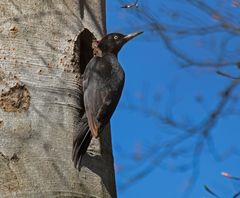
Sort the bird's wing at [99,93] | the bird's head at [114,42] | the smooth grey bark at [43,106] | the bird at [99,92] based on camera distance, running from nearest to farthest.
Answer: the smooth grey bark at [43,106] → the bird at [99,92] → the bird's wing at [99,93] → the bird's head at [114,42]

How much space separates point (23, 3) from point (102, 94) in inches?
21.8

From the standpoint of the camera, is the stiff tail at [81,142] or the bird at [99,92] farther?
the bird at [99,92]

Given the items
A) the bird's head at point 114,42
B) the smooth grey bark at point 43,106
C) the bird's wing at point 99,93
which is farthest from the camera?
the bird's head at point 114,42

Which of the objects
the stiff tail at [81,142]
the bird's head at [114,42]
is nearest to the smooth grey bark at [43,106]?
the stiff tail at [81,142]

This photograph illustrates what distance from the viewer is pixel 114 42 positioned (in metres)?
3.11

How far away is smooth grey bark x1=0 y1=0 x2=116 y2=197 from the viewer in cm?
211

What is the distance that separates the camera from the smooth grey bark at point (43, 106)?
2105 mm

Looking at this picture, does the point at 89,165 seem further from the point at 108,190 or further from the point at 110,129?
the point at 110,129

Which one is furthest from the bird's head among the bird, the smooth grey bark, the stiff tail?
the stiff tail

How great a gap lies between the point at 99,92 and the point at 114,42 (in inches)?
20.2

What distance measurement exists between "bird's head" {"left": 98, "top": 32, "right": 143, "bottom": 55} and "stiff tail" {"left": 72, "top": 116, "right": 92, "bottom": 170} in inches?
23.3

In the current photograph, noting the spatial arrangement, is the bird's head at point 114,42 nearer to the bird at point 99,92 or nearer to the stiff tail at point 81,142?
the bird at point 99,92

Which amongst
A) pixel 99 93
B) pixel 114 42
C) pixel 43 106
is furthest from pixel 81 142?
pixel 114 42

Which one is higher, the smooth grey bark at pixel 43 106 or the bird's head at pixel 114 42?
the smooth grey bark at pixel 43 106
